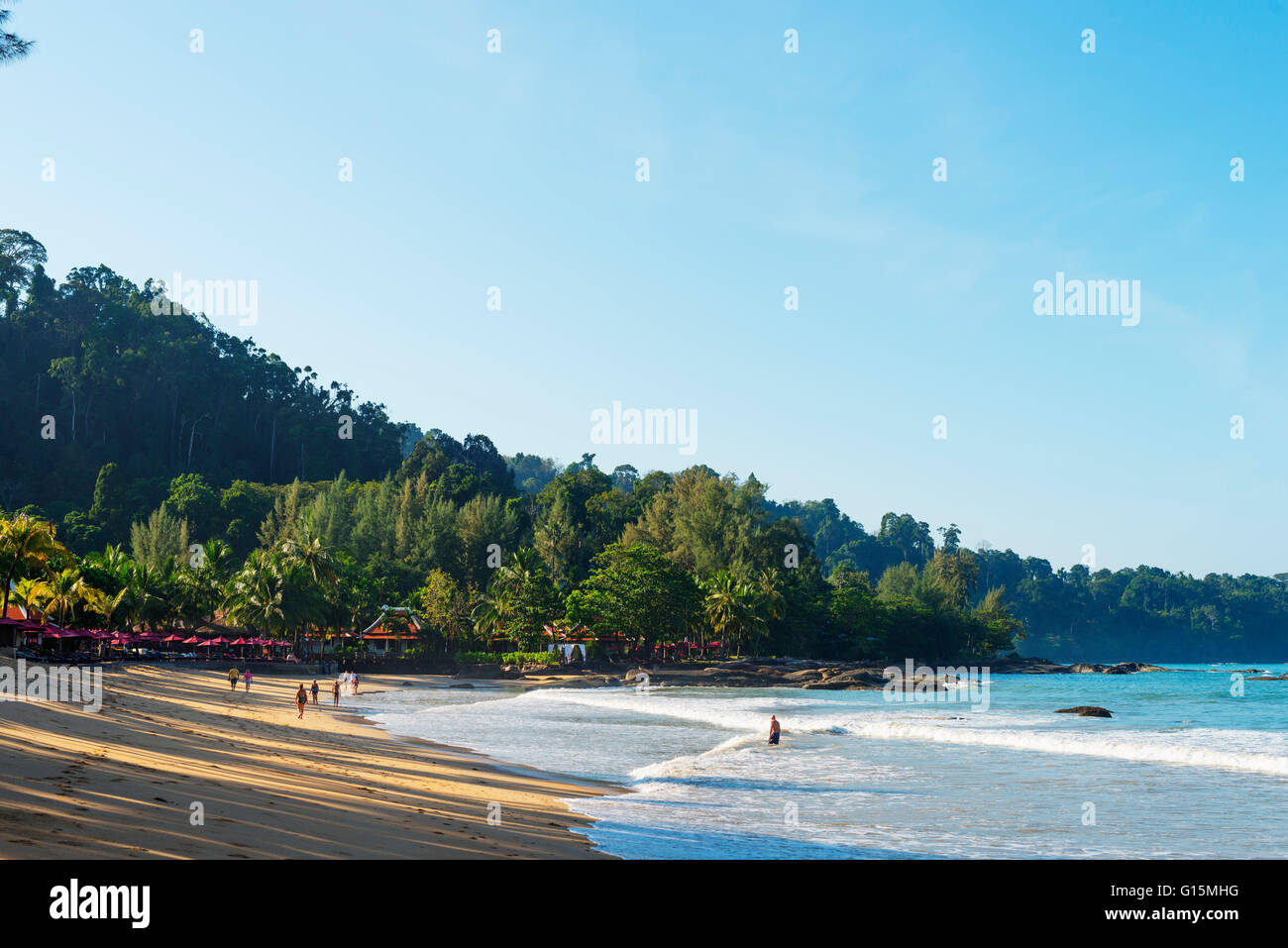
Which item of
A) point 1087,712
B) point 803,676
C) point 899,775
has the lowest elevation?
point 803,676

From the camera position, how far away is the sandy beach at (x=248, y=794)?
1063cm

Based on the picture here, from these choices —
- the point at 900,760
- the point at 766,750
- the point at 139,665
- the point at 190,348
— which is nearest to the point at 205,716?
the point at 766,750

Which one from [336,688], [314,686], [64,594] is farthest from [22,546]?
[336,688]

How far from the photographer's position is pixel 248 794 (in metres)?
14.4

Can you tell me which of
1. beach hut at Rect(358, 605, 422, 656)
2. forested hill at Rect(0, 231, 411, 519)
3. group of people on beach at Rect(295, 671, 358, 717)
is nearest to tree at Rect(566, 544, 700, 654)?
beach hut at Rect(358, 605, 422, 656)

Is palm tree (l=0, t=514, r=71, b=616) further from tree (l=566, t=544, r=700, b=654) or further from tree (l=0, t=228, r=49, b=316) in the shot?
tree (l=0, t=228, r=49, b=316)

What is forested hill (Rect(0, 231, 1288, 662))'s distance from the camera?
8706cm

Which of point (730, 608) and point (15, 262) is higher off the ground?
point (15, 262)

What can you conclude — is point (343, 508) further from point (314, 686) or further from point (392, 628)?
point (314, 686)

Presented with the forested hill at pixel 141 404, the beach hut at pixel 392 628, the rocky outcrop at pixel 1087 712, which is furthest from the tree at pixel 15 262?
the rocky outcrop at pixel 1087 712

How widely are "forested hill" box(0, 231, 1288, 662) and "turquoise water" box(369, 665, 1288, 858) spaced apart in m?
39.4

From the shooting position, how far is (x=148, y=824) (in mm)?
11117

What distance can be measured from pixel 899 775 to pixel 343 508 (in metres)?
97.6
